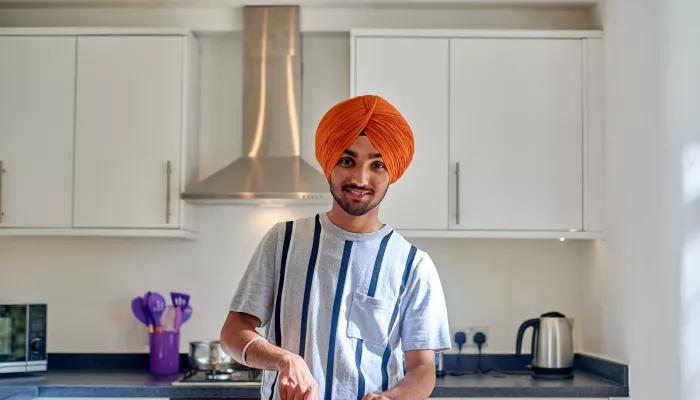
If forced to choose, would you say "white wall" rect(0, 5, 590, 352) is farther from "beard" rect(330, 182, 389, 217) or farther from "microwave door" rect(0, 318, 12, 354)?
"beard" rect(330, 182, 389, 217)

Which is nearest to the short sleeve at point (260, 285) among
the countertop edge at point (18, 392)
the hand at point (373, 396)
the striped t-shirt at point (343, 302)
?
the striped t-shirt at point (343, 302)

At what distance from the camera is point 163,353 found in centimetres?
379

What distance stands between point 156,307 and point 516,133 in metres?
1.61

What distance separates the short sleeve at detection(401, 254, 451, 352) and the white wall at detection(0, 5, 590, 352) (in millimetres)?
2100

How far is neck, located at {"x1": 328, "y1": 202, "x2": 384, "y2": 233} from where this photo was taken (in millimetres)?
1842

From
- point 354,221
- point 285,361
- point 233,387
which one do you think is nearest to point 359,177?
point 354,221

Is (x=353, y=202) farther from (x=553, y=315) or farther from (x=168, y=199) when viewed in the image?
(x=553, y=315)

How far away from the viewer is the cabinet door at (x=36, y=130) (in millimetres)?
3703

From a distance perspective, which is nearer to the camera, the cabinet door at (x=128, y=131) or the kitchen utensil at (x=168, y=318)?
the cabinet door at (x=128, y=131)

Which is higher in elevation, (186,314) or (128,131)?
(128,131)

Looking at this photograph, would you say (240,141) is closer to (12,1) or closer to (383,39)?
(383,39)

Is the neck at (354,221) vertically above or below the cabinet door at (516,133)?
below

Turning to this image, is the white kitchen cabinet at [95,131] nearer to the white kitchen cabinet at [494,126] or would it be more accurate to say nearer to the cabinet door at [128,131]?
the cabinet door at [128,131]

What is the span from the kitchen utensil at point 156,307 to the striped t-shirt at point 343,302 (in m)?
2.06
